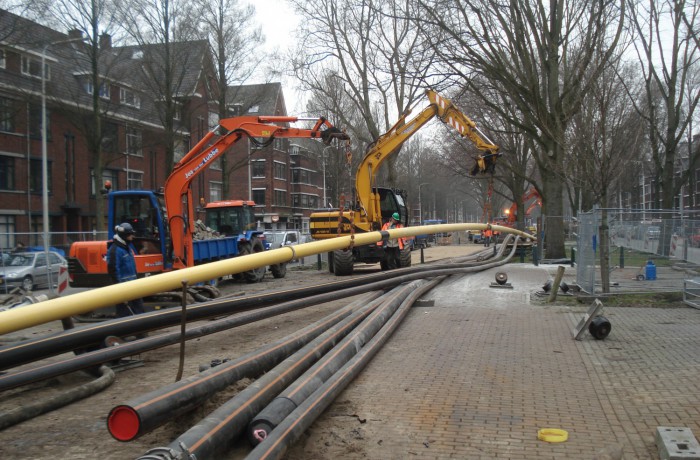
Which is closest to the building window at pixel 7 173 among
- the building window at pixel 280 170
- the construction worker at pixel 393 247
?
the construction worker at pixel 393 247

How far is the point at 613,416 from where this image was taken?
5.45m

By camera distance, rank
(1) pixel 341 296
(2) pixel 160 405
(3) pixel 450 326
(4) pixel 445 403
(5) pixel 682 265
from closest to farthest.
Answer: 1. (2) pixel 160 405
2. (4) pixel 445 403
3. (3) pixel 450 326
4. (1) pixel 341 296
5. (5) pixel 682 265

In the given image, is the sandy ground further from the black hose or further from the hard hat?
the hard hat

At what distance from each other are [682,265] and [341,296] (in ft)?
23.3

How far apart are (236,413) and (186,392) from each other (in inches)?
18.4

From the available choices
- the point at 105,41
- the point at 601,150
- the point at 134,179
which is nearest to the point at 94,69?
the point at 105,41

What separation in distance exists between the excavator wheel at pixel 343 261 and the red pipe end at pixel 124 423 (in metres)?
14.2

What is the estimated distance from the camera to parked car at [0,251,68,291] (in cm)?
1854

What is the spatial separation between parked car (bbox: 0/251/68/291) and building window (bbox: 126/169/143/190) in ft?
70.0

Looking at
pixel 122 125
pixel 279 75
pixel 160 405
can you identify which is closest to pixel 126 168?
pixel 122 125

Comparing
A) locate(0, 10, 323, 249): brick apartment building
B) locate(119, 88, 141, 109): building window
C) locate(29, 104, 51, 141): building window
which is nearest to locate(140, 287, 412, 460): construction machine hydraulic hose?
locate(0, 10, 323, 249): brick apartment building

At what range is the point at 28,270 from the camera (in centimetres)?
1928

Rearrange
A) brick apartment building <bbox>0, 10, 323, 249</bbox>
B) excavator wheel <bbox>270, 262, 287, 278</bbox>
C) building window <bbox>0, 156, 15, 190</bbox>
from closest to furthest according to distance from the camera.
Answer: excavator wheel <bbox>270, 262, 287, 278</bbox>
brick apartment building <bbox>0, 10, 323, 249</bbox>
building window <bbox>0, 156, 15, 190</bbox>

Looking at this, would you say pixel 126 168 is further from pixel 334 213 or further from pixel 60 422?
pixel 60 422
